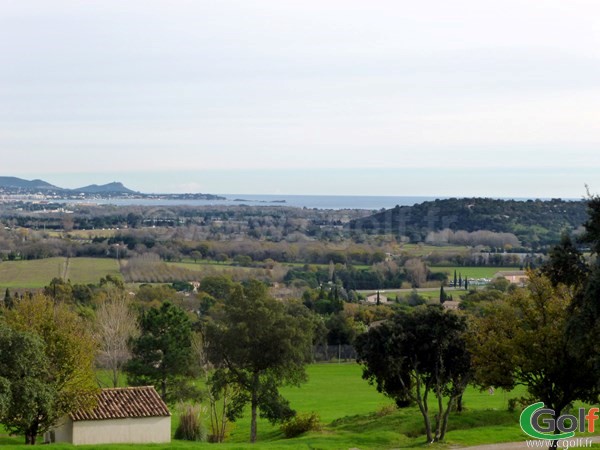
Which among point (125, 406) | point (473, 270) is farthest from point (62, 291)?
point (473, 270)

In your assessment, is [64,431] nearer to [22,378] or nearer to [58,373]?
[58,373]

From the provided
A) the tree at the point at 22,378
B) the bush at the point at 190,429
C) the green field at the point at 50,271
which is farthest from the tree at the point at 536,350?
the green field at the point at 50,271

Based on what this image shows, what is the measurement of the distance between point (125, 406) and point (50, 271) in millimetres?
85828

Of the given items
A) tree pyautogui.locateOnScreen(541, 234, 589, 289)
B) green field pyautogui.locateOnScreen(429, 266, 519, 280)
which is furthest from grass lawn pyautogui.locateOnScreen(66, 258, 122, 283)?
tree pyautogui.locateOnScreen(541, 234, 589, 289)

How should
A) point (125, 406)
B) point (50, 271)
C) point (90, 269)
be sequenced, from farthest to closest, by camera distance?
1. point (90, 269)
2. point (50, 271)
3. point (125, 406)

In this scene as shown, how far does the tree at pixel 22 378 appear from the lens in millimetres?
24344

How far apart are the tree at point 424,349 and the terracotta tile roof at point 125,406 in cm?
696

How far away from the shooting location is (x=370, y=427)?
30812mm

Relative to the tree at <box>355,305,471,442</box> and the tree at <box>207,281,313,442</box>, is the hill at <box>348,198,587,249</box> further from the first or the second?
the tree at <box>355,305,471,442</box>

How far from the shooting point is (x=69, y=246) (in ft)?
490

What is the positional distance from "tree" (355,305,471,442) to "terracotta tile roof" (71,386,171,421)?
22.8 feet

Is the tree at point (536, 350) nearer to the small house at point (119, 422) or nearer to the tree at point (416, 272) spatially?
the small house at point (119, 422)

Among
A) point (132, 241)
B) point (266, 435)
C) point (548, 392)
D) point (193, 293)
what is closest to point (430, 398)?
point (266, 435)

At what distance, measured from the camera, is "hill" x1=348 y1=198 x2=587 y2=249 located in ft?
504
